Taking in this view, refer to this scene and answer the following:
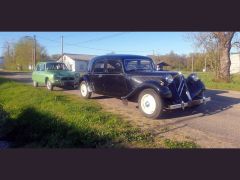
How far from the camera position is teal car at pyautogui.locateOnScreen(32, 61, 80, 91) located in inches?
586

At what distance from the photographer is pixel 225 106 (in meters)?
10.2

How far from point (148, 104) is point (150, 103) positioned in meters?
0.09

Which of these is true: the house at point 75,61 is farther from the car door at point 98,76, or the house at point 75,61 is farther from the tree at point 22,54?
the tree at point 22,54

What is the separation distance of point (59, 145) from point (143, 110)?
2.57 m

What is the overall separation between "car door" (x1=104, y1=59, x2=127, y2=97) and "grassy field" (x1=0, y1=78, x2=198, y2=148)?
2.42 ft

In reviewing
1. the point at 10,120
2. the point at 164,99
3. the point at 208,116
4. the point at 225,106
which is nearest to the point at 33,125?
the point at 10,120

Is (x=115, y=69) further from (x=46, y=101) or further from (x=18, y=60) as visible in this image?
Result: (x=18, y=60)

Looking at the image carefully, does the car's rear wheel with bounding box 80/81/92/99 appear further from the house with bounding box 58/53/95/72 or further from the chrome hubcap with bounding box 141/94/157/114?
the chrome hubcap with bounding box 141/94/157/114

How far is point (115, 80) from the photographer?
9.41 metres

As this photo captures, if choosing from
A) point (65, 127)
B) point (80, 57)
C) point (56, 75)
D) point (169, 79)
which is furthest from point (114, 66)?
point (56, 75)

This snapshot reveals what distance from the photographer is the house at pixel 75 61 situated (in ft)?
45.8

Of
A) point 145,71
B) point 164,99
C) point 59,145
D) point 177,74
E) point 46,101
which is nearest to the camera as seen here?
point 59,145

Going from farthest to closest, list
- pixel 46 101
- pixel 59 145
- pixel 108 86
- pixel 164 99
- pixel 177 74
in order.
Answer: pixel 46 101
pixel 108 86
pixel 177 74
pixel 164 99
pixel 59 145

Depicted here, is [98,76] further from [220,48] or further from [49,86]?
[220,48]
